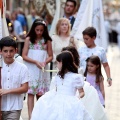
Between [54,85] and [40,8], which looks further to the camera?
[40,8]

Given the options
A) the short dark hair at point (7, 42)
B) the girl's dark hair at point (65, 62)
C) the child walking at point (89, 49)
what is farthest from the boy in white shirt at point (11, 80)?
the child walking at point (89, 49)

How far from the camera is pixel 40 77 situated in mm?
10812

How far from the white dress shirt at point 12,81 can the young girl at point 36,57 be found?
2.74 metres

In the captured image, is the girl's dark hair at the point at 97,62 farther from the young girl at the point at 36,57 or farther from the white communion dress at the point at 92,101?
the young girl at the point at 36,57

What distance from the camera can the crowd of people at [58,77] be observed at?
7898 millimetres

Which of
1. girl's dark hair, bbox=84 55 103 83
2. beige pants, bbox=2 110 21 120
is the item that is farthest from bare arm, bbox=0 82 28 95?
girl's dark hair, bbox=84 55 103 83

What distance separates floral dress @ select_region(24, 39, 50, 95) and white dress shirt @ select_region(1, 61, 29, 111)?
2.79 metres

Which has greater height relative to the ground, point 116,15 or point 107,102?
point 116,15

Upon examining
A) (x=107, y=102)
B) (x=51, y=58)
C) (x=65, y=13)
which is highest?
(x=65, y=13)

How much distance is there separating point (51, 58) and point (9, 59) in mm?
3072

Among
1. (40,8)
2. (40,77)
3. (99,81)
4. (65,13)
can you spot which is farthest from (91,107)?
(40,8)

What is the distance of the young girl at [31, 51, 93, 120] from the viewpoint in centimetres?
801

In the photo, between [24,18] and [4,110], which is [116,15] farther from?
[4,110]

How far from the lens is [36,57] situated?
35.5 feet
